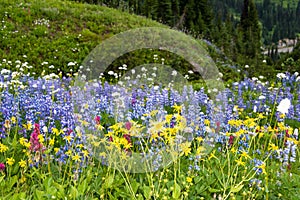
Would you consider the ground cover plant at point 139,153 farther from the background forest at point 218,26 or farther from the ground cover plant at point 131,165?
the background forest at point 218,26

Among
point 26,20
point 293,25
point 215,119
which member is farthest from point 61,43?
point 293,25

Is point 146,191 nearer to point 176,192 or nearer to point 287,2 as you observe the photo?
point 176,192

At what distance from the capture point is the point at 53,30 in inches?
670

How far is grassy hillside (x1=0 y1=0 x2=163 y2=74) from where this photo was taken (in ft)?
48.8

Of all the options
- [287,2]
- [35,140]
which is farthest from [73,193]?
[287,2]

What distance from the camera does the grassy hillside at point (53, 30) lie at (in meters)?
14.9

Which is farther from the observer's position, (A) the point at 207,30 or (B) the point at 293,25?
(B) the point at 293,25

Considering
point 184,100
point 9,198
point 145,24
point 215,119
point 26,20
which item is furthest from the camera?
point 145,24

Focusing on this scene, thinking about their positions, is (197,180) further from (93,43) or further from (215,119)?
(93,43)

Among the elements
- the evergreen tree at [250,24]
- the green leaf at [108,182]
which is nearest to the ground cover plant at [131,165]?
the green leaf at [108,182]

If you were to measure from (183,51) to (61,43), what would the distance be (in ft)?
17.3

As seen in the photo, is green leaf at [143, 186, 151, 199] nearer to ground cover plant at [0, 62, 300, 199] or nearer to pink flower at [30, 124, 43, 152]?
ground cover plant at [0, 62, 300, 199]

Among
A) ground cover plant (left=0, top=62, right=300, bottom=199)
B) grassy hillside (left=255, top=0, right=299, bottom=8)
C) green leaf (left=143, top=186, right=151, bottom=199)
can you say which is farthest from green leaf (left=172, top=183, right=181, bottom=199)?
grassy hillside (left=255, top=0, right=299, bottom=8)

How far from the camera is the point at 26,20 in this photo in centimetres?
1733
